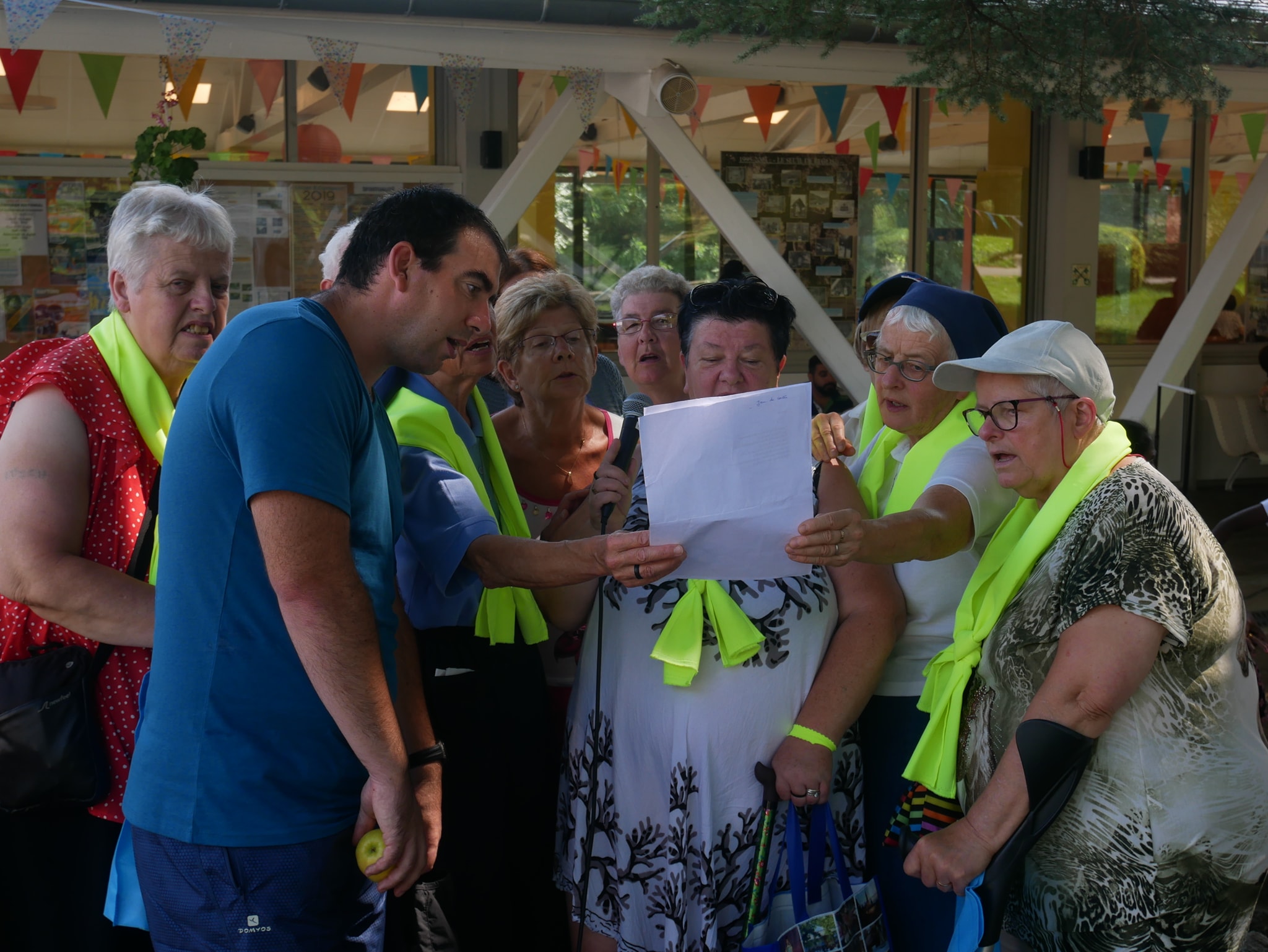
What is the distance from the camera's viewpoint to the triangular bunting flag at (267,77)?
7.28 meters

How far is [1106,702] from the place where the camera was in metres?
1.95

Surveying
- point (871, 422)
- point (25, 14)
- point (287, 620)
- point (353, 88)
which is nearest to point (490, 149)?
point (353, 88)

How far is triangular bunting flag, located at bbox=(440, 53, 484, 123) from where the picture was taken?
514 cm

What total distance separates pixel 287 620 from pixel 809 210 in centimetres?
758

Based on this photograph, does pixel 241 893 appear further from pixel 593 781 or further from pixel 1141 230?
pixel 1141 230

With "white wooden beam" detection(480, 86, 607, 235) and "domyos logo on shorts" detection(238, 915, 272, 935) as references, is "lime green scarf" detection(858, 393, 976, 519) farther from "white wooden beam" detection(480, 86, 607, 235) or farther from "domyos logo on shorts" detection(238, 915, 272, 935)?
"white wooden beam" detection(480, 86, 607, 235)

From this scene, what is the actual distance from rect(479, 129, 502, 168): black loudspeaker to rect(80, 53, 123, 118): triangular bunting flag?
229cm

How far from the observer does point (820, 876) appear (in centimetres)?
226

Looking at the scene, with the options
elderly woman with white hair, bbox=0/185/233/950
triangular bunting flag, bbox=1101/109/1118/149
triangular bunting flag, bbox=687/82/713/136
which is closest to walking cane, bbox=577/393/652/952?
elderly woman with white hair, bbox=0/185/233/950

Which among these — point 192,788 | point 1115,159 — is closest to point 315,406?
point 192,788

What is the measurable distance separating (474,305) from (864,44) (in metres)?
4.45

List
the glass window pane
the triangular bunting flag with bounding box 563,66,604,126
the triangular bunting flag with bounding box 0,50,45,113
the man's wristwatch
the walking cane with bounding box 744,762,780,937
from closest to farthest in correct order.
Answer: the man's wristwatch < the walking cane with bounding box 744,762,780,937 < the triangular bunting flag with bounding box 563,66,604,126 < the triangular bunting flag with bounding box 0,50,45,113 < the glass window pane

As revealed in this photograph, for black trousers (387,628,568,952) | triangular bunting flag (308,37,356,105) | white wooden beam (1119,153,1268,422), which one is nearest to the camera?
black trousers (387,628,568,952)

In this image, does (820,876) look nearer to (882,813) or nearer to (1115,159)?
(882,813)
